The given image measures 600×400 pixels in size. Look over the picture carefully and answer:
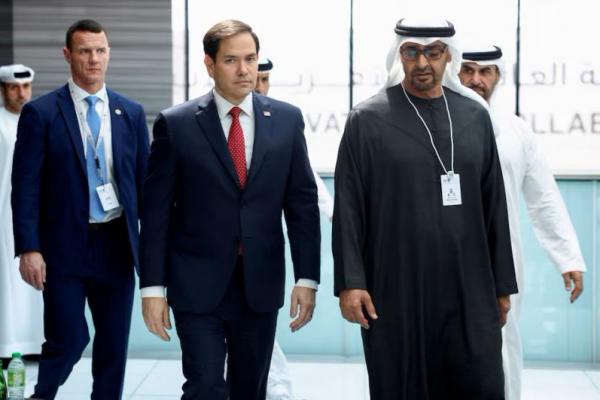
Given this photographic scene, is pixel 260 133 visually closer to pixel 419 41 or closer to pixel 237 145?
pixel 237 145

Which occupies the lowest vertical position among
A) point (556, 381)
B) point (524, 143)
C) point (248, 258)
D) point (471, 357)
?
point (556, 381)

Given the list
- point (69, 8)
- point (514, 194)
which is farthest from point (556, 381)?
point (69, 8)

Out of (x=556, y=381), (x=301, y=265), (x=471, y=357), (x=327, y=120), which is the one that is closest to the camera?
(x=471, y=357)

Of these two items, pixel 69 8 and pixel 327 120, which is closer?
pixel 69 8

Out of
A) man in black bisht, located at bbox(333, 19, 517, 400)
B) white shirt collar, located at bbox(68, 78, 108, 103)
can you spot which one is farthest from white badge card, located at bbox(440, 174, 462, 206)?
white shirt collar, located at bbox(68, 78, 108, 103)

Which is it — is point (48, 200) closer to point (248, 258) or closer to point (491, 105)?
point (248, 258)

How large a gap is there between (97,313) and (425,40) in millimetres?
1714

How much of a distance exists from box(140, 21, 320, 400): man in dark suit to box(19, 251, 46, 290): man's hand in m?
0.80

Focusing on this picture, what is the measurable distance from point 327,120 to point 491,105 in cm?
391

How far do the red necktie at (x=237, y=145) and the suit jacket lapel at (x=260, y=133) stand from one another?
1.4 inches

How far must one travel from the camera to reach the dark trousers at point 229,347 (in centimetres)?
355

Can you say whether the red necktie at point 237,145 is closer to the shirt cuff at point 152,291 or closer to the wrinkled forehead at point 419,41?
the shirt cuff at point 152,291

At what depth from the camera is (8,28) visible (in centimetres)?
786

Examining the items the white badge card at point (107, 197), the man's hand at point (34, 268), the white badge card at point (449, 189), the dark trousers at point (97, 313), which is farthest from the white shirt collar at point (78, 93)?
the white badge card at point (449, 189)
